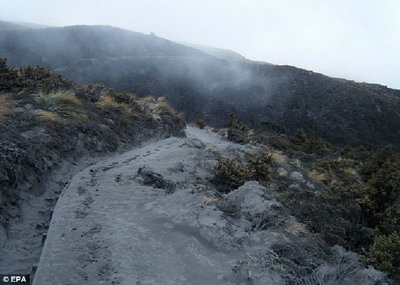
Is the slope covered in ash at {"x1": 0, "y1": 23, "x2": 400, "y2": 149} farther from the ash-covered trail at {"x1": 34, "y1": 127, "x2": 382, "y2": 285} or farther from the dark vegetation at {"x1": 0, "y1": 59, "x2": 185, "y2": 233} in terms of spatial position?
the ash-covered trail at {"x1": 34, "y1": 127, "x2": 382, "y2": 285}

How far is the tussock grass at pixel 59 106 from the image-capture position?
956 centimetres

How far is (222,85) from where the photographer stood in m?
60.6

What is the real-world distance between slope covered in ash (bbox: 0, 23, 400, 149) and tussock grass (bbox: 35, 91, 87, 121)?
131 feet

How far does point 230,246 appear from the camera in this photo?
5.68 metres

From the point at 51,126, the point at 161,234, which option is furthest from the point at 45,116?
the point at 161,234

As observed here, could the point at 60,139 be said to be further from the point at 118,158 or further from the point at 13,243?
the point at 13,243

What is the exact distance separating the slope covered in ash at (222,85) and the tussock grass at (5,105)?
41531mm

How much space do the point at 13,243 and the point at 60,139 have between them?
3765 millimetres

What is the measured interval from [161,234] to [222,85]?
184 feet

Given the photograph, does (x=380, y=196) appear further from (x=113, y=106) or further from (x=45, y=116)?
(x=45, y=116)

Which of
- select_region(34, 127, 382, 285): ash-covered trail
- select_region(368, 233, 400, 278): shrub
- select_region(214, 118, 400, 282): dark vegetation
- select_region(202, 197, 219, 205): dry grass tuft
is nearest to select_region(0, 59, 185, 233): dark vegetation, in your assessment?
select_region(34, 127, 382, 285): ash-covered trail

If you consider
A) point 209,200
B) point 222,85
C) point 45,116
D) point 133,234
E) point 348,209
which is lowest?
point 222,85

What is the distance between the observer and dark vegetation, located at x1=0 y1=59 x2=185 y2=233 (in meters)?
6.84

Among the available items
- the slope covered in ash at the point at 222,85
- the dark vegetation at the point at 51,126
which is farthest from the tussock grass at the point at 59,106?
the slope covered in ash at the point at 222,85
